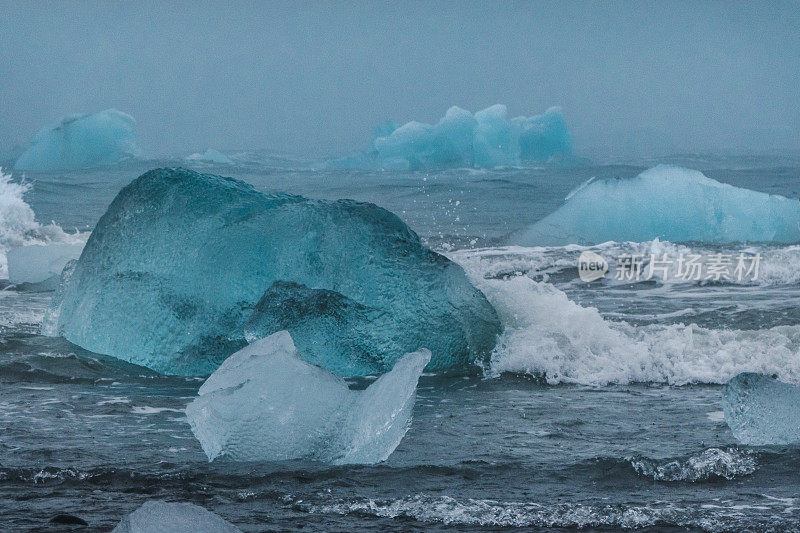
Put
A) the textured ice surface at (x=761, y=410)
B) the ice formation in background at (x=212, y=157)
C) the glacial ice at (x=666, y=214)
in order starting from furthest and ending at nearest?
1. the ice formation in background at (x=212, y=157)
2. the glacial ice at (x=666, y=214)
3. the textured ice surface at (x=761, y=410)

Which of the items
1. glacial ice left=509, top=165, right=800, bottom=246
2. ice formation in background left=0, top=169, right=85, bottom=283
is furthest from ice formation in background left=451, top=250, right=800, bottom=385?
glacial ice left=509, top=165, right=800, bottom=246

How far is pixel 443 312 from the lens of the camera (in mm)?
6047

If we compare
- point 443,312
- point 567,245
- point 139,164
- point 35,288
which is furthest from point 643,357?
point 139,164

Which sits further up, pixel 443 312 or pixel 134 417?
pixel 443 312

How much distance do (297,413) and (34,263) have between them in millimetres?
7007

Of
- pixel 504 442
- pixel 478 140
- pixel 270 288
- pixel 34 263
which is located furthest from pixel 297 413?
pixel 478 140

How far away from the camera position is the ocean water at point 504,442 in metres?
3.48

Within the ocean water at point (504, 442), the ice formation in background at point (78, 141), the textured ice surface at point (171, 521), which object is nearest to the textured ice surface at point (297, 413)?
the ocean water at point (504, 442)

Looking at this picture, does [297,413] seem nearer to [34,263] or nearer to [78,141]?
[34,263]

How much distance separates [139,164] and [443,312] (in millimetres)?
34749

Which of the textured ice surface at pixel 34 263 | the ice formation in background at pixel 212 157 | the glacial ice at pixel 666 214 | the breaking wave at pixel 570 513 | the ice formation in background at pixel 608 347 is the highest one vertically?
the ice formation in background at pixel 212 157

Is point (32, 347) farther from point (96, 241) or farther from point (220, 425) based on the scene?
point (220, 425)

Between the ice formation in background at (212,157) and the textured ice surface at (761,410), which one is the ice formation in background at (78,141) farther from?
the textured ice surface at (761,410)

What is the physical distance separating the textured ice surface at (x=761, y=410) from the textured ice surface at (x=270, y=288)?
6.49ft
